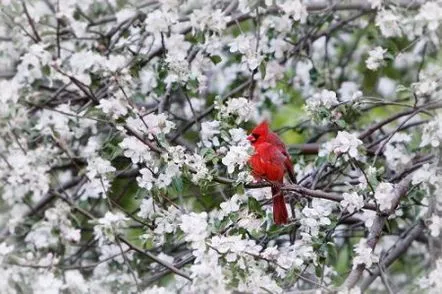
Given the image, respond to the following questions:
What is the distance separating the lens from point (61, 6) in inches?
175

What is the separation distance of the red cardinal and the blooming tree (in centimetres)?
6

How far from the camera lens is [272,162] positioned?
3.76m

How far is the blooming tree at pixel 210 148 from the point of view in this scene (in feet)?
11.0

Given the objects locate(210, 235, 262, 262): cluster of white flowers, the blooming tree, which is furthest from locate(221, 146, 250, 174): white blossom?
locate(210, 235, 262, 262): cluster of white flowers

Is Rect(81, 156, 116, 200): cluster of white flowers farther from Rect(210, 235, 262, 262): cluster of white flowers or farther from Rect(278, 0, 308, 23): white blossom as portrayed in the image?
Rect(278, 0, 308, 23): white blossom

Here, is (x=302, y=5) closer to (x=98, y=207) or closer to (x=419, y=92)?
(x=419, y=92)

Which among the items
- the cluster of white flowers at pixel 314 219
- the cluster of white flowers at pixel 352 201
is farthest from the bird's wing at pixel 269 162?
the cluster of white flowers at pixel 352 201

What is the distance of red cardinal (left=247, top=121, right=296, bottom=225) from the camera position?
11.9ft

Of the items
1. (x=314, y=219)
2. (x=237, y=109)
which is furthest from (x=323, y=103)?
(x=314, y=219)

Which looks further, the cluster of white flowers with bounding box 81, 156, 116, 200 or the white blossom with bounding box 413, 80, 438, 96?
the cluster of white flowers with bounding box 81, 156, 116, 200

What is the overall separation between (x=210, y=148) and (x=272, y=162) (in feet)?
1.25

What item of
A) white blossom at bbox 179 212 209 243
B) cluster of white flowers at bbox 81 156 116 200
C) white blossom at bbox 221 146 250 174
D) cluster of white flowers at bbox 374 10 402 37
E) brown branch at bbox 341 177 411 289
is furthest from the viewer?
cluster of white flowers at bbox 374 10 402 37

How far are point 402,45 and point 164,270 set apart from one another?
1646mm

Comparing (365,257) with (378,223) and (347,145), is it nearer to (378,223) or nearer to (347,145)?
(378,223)
